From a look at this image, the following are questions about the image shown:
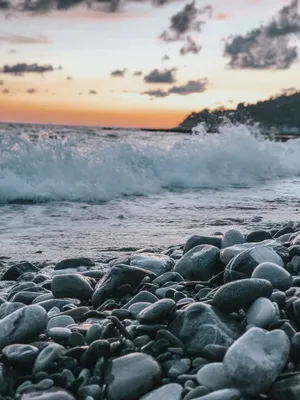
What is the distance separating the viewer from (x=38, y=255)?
587cm

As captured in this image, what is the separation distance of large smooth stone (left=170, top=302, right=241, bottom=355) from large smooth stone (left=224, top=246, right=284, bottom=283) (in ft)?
1.88

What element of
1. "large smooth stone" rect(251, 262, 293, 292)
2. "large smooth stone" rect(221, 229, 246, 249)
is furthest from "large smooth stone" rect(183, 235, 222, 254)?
"large smooth stone" rect(251, 262, 293, 292)

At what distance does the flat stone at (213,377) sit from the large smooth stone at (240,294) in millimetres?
437

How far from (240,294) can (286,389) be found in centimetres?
62

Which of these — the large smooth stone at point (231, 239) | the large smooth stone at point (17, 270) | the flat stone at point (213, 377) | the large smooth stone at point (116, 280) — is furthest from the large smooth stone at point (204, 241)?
the flat stone at point (213, 377)

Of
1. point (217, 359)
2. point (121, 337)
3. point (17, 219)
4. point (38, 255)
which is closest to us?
point (217, 359)

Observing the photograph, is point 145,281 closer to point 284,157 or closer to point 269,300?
point 269,300

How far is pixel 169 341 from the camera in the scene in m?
2.57

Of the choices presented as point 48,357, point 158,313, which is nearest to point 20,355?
point 48,357

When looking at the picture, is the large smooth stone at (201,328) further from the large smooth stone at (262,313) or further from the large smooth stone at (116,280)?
the large smooth stone at (116,280)

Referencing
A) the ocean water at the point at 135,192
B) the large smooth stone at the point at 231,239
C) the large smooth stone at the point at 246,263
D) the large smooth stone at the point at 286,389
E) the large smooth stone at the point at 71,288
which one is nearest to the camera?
the large smooth stone at the point at 286,389

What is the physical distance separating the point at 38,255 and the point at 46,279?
4.24 ft

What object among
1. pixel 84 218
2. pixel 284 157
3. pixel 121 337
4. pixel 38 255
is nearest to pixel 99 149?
pixel 84 218

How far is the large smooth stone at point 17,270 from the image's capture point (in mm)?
4939
